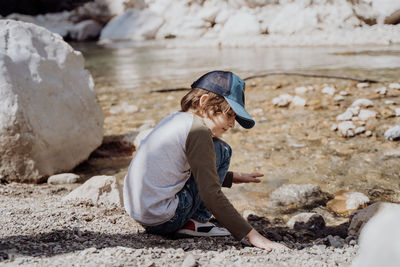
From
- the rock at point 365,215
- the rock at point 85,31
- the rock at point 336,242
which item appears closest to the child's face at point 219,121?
the rock at point 336,242

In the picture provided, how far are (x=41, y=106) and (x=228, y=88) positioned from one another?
1.71 metres

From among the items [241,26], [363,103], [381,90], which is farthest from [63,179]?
[241,26]

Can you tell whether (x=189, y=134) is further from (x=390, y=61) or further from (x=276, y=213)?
(x=390, y=61)

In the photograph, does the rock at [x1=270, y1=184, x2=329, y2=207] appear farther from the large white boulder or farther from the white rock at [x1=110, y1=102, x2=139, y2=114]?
the white rock at [x1=110, y1=102, x2=139, y2=114]

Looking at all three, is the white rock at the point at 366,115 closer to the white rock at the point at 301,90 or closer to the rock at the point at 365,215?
the white rock at the point at 301,90

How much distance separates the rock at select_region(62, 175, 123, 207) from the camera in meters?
2.20

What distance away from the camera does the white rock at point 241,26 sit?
46.7ft

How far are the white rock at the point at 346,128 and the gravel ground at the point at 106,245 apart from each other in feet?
5.47

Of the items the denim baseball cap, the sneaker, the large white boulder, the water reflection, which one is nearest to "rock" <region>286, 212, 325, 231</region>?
the sneaker

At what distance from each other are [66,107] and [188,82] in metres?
3.45

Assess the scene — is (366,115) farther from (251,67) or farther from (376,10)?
(376,10)

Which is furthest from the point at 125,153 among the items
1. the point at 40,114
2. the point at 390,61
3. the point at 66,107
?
the point at 390,61

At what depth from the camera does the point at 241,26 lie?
48.2 ft

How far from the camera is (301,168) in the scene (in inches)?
116
